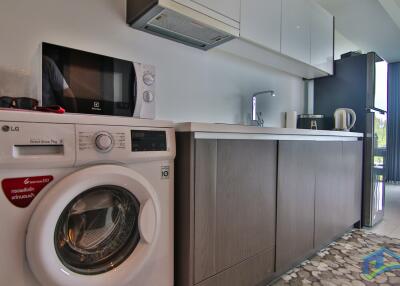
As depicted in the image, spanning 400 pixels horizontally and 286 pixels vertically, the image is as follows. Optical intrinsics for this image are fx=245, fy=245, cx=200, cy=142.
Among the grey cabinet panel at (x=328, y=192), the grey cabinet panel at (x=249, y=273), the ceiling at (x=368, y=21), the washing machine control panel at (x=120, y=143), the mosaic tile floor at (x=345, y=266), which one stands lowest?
the mosaic tile floor at (x=345, y=266)

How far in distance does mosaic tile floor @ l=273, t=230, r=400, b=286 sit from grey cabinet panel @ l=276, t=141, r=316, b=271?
0.09 metres

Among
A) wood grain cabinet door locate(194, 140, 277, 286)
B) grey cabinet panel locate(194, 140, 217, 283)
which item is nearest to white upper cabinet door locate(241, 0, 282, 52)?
wood grain cabinet door locate(194, 140, 277, 286)

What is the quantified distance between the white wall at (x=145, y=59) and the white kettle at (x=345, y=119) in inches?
20.0

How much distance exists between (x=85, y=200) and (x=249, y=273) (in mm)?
911

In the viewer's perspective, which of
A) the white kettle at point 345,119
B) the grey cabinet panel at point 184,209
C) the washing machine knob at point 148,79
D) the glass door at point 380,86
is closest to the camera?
the grey cabinet panel at point 184,209

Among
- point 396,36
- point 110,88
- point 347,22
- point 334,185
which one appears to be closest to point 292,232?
point 334,185

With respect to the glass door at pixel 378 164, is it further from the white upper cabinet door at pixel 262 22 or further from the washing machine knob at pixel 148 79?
the washing machine knob at pixel 148 79

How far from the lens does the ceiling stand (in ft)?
8.39

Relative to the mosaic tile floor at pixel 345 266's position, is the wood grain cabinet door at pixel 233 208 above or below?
above

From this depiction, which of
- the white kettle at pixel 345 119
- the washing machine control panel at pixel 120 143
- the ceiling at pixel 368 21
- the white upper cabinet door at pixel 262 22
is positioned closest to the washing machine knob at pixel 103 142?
the washing machine control panel at pixel 120 143

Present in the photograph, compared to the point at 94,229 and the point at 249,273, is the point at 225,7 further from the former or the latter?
the point at 249,273

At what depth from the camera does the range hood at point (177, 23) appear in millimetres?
1273

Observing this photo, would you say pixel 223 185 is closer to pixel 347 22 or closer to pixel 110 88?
pixel 110 88

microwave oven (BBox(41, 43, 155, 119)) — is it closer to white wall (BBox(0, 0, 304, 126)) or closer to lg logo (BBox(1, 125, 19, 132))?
white wall (BBox(0, 0, 304, 126))
